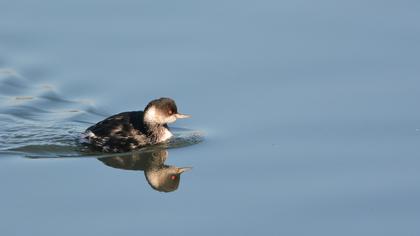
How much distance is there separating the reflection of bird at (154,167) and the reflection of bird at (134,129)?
248mm

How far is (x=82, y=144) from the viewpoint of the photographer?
45.5ft

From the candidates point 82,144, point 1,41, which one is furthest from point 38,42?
point 82,144

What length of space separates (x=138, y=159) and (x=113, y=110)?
4.45 ft

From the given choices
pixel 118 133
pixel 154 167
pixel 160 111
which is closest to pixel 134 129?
pixel 118 133

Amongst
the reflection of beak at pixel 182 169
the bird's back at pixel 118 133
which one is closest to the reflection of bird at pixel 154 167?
the reflection of beak at pixel 182 169

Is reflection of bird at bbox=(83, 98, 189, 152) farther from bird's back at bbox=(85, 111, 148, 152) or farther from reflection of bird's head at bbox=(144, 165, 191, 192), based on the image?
reflection of bird's head at bbox=(144, 165, 191, 192)

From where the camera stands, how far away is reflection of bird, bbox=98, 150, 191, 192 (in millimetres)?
12602

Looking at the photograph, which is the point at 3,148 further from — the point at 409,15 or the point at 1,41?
the point at 409,15

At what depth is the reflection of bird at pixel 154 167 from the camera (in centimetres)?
1260

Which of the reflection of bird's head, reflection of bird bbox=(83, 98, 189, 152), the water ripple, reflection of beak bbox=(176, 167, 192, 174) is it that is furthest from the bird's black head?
reflection of beak bbox=(176, 167, 192, 174)

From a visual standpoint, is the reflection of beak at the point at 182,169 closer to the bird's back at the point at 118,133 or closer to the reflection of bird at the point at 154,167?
the reflection of bird at the point at 154,167

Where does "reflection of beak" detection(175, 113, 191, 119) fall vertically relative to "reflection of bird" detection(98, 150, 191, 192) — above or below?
above

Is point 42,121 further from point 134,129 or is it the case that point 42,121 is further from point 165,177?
point 165,177

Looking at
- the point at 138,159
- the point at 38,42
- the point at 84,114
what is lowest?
the point at 138,159
